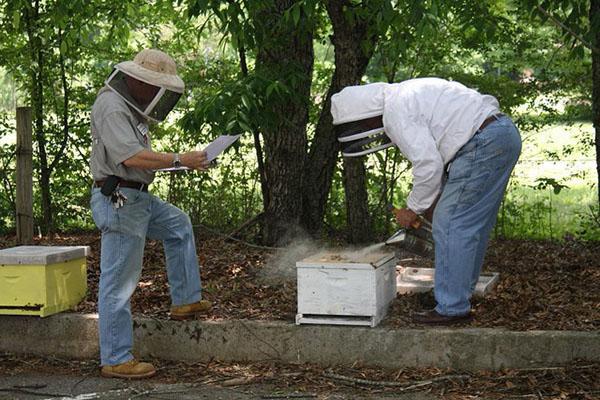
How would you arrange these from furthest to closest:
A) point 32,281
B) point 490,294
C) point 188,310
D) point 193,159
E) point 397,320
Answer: point 490,294 < point 188,310 < point 32,281 < point 397,320 < point 193,159

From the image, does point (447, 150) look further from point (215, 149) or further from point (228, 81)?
point (228, 81)

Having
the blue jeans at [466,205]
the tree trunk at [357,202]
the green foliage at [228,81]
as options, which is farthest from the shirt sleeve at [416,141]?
the tree trunk at [357,202]

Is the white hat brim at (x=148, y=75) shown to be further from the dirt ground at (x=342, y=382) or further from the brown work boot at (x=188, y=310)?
the dirt ground at (x=342, y=382)

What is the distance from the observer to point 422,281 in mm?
6637

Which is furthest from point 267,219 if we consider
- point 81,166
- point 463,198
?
point 463,198

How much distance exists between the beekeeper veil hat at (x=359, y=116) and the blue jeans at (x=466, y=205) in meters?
0.54

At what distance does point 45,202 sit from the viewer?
406 inches

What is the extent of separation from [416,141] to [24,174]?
3.50 metres

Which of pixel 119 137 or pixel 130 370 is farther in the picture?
pixel 130 370

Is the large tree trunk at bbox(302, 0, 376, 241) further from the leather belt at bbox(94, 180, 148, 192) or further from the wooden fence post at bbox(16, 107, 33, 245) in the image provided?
the leather belt at bbox(94, 180, 148, 192)

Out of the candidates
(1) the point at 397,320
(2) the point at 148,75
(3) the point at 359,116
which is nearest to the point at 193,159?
(2) the point at 148,75

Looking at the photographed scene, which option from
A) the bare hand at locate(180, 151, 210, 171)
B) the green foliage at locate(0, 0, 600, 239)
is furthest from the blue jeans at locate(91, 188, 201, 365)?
the green foliage at locate(0, 0, 600, 239)

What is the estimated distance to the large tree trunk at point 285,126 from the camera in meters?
7.86

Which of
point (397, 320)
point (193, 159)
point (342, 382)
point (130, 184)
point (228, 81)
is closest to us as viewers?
point (342, 382)
